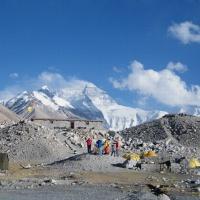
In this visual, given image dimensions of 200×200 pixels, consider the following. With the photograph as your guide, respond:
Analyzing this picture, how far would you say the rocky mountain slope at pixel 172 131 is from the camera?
121 m

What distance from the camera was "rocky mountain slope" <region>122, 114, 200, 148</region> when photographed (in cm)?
12081

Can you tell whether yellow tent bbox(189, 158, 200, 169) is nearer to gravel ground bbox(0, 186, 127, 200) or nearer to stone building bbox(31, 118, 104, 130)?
gravel ground bbox(0, 186, 127, 200)

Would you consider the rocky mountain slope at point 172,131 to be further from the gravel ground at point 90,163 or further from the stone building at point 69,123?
the gravel ground at point 90,163

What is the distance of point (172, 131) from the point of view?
128 m

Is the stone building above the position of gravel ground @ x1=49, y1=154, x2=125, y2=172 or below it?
above

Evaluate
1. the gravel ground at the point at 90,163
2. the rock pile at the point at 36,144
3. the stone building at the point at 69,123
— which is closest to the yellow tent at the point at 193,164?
the gravel ground at the point at 90,163

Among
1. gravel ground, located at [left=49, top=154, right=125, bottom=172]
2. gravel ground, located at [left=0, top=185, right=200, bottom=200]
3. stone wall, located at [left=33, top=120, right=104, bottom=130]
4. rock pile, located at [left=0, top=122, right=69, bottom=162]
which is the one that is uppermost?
stone wall, located at [left=33, top=120, right=104, bottom=130]

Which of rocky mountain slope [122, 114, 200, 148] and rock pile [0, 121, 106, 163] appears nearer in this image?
rock pile [0, 121, 106, 163]

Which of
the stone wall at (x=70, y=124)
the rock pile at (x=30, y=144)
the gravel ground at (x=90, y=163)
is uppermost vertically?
the stone wall at (x=70, y=124)

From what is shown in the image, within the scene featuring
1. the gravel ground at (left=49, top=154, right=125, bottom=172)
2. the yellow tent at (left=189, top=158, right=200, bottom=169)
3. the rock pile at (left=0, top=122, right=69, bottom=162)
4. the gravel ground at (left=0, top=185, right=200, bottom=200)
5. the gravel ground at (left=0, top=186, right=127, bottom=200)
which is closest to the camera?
the gravel ground at (left=0, top=185, right=200, bottom=200)

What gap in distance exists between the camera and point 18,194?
1378 inches

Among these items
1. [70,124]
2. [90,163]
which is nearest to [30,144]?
[90,163]

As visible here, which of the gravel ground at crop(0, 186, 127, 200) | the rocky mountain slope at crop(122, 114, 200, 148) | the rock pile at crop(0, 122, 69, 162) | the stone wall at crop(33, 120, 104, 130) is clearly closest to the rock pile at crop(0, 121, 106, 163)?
the rock pile at crop(0, 122, 69, 162)

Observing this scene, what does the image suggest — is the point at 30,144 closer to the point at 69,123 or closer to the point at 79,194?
the point at 79,194
